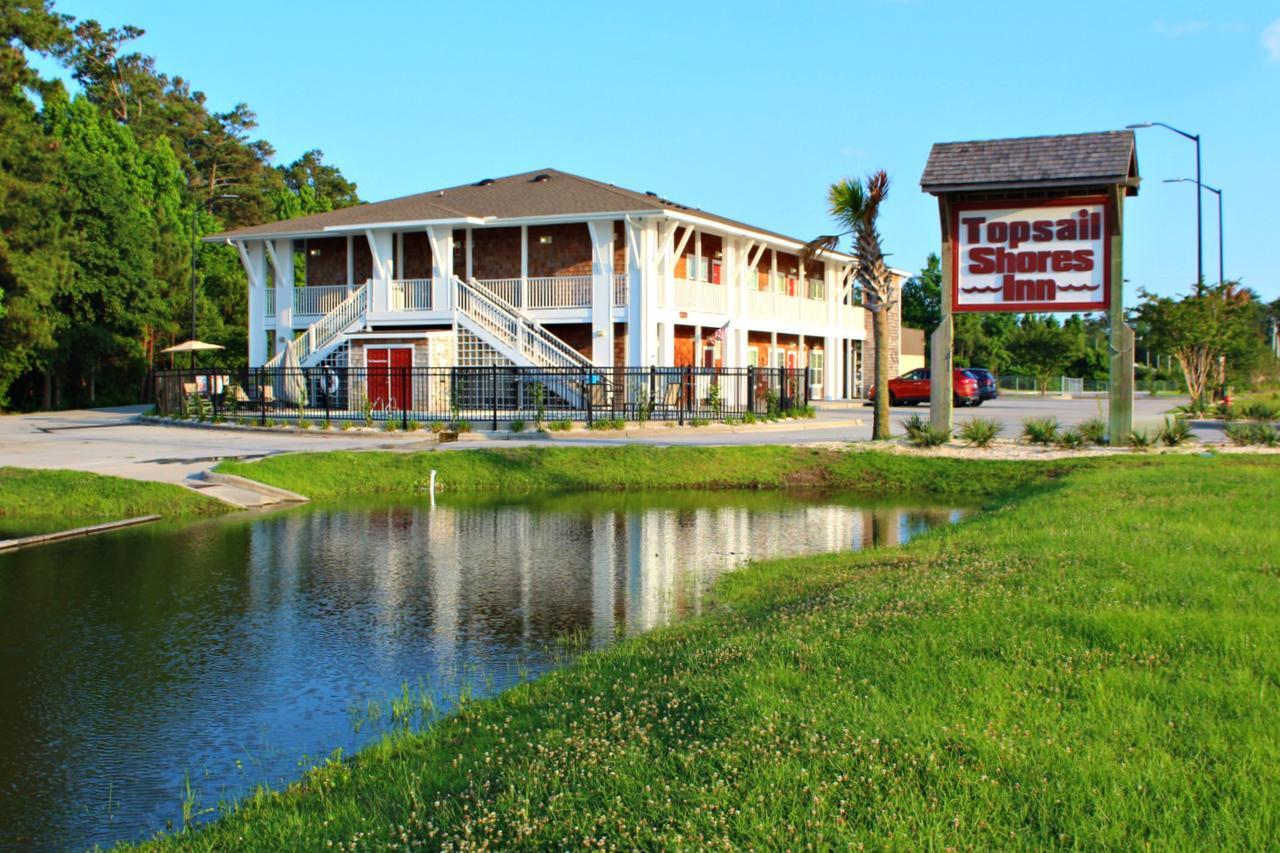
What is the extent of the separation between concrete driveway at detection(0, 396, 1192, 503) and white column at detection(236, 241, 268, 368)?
686 cm

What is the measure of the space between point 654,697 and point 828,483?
17148 mm

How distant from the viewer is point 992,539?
11523 mm

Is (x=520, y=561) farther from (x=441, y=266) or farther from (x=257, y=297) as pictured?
(x=257, y=297)

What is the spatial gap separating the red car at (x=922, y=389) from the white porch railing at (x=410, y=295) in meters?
18.8

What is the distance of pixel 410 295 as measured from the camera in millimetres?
42062

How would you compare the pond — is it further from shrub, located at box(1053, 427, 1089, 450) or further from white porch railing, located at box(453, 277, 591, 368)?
white porch railing, located at box(453, 277, 591, 368)

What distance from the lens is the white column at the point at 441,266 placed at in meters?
41.2

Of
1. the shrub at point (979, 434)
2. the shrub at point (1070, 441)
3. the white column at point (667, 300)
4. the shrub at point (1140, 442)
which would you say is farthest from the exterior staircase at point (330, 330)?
the shrub at point (1140, 442)

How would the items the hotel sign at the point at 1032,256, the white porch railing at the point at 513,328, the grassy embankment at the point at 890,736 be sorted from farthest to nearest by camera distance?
Answer: the white porch railing at the point at 513,328, the hotel sign at the point at 1032,256, the grassy embankment at the point at 890,736

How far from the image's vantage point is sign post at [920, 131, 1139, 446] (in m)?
24.8

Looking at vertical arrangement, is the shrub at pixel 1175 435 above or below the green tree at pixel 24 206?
below

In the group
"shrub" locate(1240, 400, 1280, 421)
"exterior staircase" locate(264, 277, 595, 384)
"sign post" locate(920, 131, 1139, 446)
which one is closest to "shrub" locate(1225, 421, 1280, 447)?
"sign post" locate(920, 131, 1139, 446)

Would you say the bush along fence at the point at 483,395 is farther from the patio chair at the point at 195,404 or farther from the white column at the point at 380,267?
the white column at the point at 380,267

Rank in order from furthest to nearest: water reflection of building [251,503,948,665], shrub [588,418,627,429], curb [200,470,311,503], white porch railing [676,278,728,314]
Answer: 1. white porch railing [676,278,728,314]
2. shrub [588,418,627,429]
3. curb [200,470,311,503]
4. water reflection of building [251,503,948,665]
